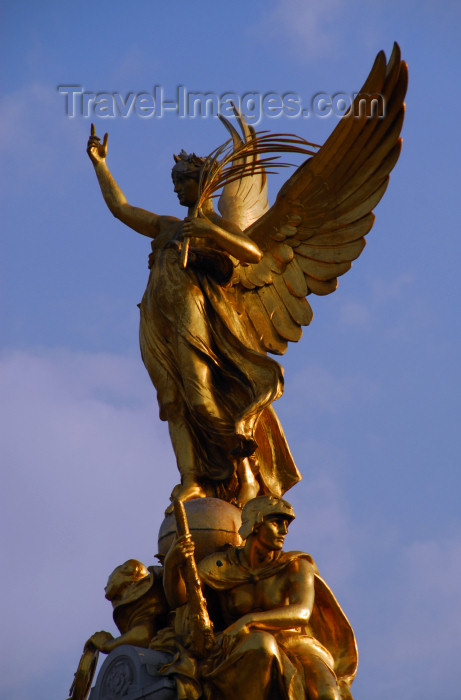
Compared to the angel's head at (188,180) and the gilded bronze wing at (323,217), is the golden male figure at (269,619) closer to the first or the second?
the gilded bronze wing at (323,217)

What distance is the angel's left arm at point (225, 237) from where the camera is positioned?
13.5 metres

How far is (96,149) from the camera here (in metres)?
14.4

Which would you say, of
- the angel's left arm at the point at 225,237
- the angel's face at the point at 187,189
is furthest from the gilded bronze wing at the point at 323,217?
the angel's face at the point at 187,189

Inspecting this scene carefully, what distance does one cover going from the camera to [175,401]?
13484 millimetres

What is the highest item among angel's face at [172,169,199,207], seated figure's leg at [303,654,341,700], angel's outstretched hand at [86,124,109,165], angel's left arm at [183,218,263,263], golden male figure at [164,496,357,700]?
angel's outstretched hand at [86,124,109,165]

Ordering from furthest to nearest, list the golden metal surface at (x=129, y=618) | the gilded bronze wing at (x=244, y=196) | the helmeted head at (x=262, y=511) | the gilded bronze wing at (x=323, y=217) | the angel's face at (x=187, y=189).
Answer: the gilded bronze wing at (x=244, y=196), the gilded bronze wing at (x=323, y=217), the angel's face at (x=187, y=189), the golden metal surface at (x=129, y=618), the helmeted head at (x=262, y=511)

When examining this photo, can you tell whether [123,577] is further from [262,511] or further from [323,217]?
[323,217]

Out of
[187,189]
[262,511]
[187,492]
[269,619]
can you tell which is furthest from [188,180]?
[269,619]

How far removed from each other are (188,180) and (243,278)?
0.96 meters

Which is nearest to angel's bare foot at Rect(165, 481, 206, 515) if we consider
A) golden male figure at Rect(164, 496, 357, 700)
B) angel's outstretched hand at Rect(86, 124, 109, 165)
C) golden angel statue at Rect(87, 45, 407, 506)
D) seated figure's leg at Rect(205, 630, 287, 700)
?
golden angel statue at Rect(87, 45, 407, 506)

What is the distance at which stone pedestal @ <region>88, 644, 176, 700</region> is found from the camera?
36.6 ft

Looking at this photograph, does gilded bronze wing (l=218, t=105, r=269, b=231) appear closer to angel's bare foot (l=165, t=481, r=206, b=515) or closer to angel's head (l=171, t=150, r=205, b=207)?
angel's head (l=171, t=150, r=205, b=207)

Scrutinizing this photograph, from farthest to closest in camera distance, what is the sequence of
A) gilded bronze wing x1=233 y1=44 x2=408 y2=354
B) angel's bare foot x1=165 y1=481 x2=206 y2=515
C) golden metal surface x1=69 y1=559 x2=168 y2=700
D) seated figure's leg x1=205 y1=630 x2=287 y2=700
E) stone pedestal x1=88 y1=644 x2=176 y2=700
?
gilded bronze wing x1=233 y1=44 x2=408 y2=354 → angel's bare foot x1=165 y1=481 x2=206 y2=515 → golden metal surface x1=69 y1=559 x2=168 y2=700 → stone pedestal x1=88 y1=644 x2=176 y2=700 → seated figure's leg x1=205 y1=630 x2=287 y2=700

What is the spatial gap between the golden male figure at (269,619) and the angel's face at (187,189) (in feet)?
10.2
